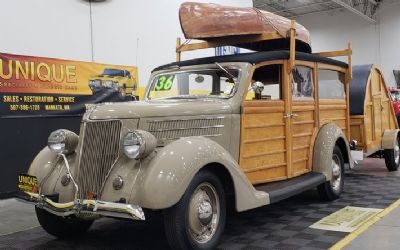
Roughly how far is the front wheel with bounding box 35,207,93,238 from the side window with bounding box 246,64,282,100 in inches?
86.3

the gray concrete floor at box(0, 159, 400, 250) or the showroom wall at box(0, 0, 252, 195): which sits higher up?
the showroom wall at box(0, 0, 252, 195)

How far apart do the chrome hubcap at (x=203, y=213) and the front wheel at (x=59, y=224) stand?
117cm

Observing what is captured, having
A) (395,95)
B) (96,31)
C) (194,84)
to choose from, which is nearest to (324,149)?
(194,84)

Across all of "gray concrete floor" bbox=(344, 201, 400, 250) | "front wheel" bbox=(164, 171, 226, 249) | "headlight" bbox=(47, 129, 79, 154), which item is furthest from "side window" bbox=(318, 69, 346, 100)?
"headlight" bbox=(47, 129, 79, 154)

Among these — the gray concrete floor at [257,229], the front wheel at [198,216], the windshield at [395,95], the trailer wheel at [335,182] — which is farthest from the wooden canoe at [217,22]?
the windshield at [395,95]

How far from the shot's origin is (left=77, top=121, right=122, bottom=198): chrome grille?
10.9ft

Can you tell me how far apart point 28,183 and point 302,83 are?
123 inches

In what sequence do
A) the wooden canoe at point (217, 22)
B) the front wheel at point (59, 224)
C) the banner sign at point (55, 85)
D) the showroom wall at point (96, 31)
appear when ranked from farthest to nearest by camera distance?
the showroom wall at point (96, 31) < the banner sign at point (55, 85) < the wooden canoe at point (217, 22) < the front wheel at point (59, 224)

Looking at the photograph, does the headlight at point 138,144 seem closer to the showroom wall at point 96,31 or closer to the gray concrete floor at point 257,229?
the gray concrete floor at point 257,229

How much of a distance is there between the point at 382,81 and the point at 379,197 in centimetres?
272

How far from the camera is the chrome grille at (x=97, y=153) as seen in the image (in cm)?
332

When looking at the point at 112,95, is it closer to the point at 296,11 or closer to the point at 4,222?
the point at 4,222

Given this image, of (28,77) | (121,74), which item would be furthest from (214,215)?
(121,74)

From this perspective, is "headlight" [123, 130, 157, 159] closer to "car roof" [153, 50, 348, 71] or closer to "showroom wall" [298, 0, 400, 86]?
"car roof" [153, 50, 348, 71]
